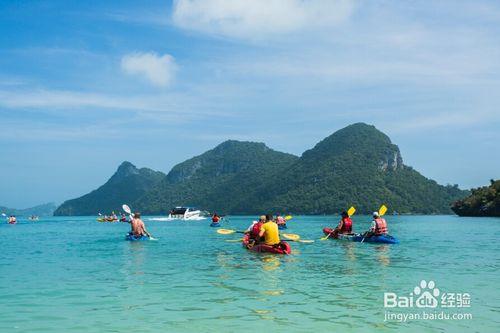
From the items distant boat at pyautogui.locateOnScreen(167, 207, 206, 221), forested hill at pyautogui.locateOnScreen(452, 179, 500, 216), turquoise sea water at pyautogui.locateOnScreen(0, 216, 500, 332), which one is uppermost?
forested hill at pyautogui.locateOnScreen(452, 179, 500, 216)

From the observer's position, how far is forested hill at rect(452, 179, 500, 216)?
110000 mm

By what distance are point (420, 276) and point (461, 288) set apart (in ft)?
8.14

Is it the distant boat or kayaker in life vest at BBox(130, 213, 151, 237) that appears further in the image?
the distant boat

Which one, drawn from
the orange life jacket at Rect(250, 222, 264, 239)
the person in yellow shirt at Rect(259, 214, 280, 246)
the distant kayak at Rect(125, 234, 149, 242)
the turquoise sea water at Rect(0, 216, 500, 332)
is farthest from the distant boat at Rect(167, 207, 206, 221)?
the person in yellow shirt at Rect(259, 214, 280, 246)

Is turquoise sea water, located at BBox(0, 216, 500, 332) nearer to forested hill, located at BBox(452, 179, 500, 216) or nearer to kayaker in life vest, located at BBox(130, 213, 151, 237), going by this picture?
kayaker in life vest, located at BBox(130, 213, 151, 237)

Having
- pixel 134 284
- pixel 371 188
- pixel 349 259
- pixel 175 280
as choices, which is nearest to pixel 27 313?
pixel 134 284

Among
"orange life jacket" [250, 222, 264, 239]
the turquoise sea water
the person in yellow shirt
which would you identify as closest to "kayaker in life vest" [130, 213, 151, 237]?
the turquoise sea water

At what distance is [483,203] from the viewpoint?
4483 inches

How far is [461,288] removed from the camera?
45.6 ft

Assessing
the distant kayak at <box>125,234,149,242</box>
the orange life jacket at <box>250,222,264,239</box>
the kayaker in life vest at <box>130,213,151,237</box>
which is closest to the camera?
the orange life jacket at <box>250,222,264,239</box>

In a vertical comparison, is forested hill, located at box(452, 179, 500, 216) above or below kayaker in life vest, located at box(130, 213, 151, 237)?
above

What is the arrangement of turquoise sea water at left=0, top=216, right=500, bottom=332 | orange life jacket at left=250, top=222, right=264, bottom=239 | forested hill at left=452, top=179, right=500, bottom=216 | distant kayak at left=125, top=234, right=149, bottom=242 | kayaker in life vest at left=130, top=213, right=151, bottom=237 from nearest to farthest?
1. turquoise sea water at left=0, top=216, right=500, bottom=332
2. orange life jacket at left=250, top=222, right=264, bottom=239
3. kayaker in life vest at left=130, top=213, right=151, bottom=237
4. distant kayak at left=125, top=234, right=149, bottom=242
5. forested hill at left=452, top=179, right=500, bottom=216

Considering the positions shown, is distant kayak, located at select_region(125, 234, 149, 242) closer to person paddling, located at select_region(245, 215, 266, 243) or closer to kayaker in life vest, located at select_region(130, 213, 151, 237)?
kayaker in life vest, located at select_region(130, 213, 151, 237)

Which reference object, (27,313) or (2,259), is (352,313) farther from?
(2,259)
